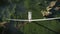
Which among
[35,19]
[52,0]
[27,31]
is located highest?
[52,0]

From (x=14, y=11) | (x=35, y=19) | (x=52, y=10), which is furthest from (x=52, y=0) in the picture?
(x=14, y=11)

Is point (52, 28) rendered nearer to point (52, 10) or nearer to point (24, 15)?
point (52, 10)

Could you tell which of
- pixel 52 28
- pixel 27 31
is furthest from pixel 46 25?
pixel 27 31

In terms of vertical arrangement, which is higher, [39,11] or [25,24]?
[39,11]

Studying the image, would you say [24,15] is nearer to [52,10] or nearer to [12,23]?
[12,23]

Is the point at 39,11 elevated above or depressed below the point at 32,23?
above
